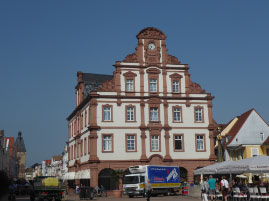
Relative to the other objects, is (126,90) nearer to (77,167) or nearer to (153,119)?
(153,119)

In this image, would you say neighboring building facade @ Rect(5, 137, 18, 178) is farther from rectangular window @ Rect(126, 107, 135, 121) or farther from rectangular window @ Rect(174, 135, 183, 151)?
rectangular window @ Rect(174, 135, 183, 151)

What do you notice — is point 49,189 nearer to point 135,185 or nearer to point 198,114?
point 135,185

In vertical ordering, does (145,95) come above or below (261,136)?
above

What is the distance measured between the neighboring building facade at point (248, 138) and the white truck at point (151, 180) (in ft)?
58.8

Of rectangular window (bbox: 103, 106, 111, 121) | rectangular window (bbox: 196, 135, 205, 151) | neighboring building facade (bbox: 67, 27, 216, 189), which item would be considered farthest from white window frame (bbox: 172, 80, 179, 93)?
rectangular window (bbox: 103, 106, 111, 121)

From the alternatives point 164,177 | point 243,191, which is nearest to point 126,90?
point 164,177

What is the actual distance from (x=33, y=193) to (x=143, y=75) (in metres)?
23.0

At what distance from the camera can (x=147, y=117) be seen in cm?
5088

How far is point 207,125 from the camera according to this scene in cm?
5269

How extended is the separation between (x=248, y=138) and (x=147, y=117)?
16.9 m

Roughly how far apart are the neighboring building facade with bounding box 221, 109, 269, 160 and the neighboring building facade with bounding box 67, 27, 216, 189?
323 inches

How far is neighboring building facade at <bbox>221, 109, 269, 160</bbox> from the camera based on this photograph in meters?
57.4

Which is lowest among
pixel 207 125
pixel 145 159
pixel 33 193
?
pixel 33 193

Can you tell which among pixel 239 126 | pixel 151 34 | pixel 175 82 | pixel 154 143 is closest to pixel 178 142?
pixel 154 143
